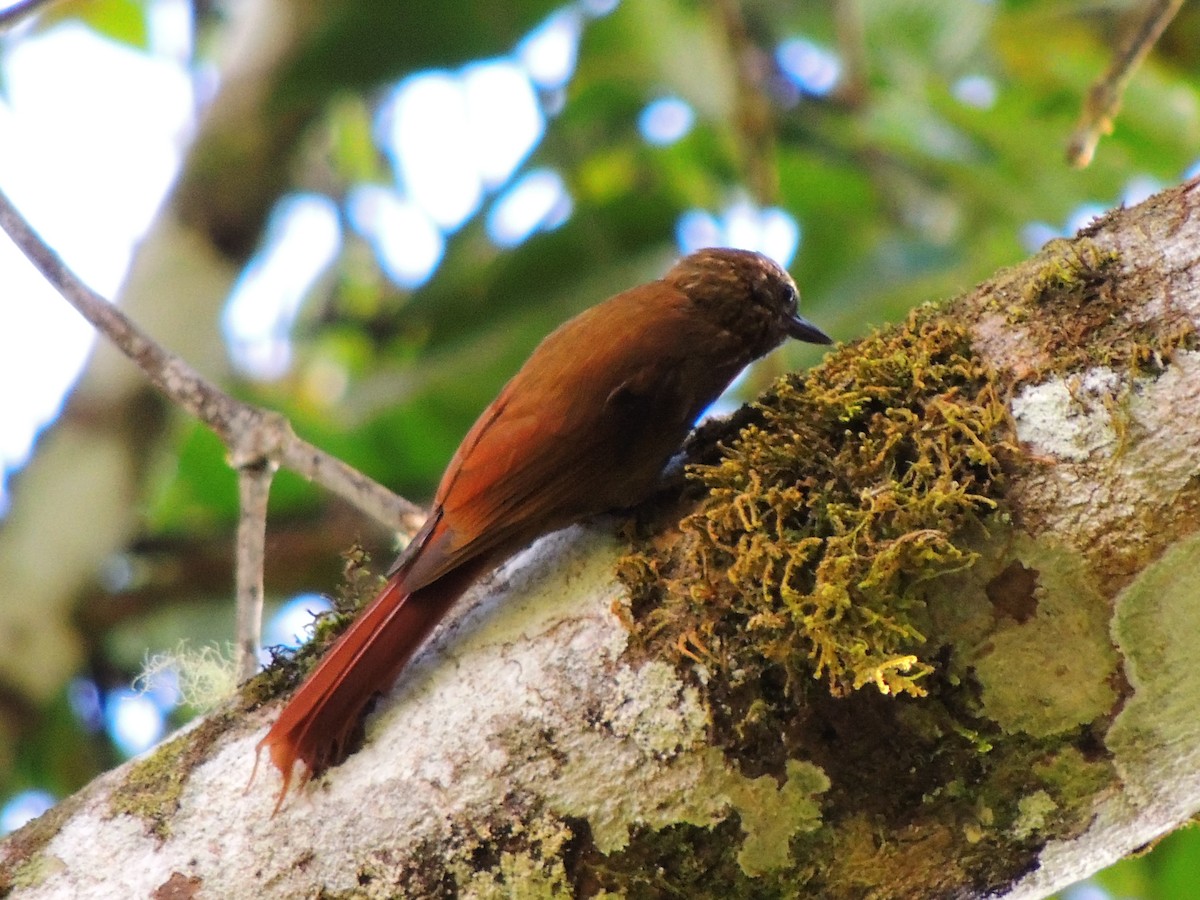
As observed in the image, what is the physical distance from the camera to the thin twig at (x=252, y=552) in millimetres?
2133

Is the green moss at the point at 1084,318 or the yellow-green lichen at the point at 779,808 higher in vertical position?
the green moss at the point at 1084,318

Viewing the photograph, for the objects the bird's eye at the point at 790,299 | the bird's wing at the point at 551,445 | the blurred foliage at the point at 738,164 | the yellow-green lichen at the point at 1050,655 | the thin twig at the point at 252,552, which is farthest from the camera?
the blurred foliage at the point at 738,164

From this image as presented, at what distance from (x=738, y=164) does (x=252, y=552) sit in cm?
229

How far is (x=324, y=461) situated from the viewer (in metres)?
2.23

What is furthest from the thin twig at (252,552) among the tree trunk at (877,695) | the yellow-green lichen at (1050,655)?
the yellow-green lichen at (1050,655)

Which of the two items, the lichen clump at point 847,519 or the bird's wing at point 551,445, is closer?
the lichen clump at point 847,519

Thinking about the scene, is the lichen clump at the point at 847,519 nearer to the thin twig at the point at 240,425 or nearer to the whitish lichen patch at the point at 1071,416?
the whitish lichen patch at the point at 1071,416

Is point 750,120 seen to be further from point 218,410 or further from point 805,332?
point 218,410

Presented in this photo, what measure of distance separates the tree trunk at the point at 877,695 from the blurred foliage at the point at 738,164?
66.3 inches

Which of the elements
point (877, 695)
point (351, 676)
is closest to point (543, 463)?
point (351, 676)

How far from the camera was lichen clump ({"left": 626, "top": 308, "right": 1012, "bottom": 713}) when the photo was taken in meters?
1.49

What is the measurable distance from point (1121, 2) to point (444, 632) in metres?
3.32

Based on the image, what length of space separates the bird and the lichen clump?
0.67 feet

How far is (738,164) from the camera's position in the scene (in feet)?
13.1
